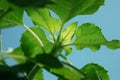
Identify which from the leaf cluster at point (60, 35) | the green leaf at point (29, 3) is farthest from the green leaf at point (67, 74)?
the green leaf at point (29, 3)

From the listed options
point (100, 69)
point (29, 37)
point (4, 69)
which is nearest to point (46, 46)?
point (29, 37)

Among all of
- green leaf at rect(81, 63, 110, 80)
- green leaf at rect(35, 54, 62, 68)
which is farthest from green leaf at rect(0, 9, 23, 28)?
green leaf at rect(35, 54, 62, 68)

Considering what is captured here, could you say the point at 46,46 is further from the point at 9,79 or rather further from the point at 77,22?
the point at 9,79

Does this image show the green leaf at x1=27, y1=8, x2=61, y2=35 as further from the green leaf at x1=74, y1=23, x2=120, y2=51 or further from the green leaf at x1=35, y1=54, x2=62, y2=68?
the green leaf at x1=35, y1=54, x2=62, y2=68

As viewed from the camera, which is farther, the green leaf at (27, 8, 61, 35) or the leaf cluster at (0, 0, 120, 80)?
the green leaf at (27, 8, 61, 35)

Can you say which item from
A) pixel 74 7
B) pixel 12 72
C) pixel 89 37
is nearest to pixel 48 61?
pixel 12 72

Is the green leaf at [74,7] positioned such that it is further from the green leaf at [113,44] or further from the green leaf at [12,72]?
the green leaf at [12,72]

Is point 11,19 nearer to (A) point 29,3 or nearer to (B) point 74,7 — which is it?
(B) point 74,7
